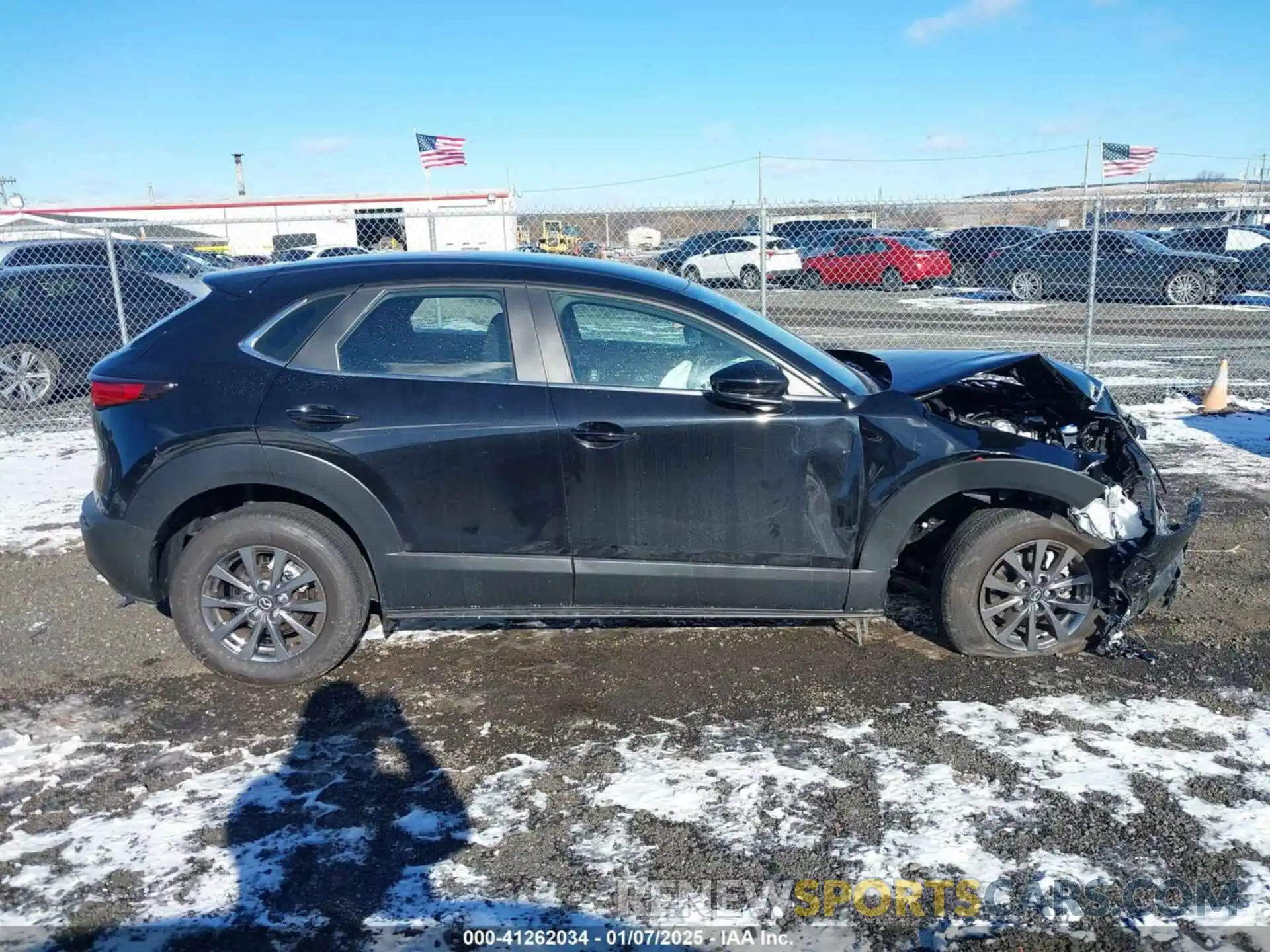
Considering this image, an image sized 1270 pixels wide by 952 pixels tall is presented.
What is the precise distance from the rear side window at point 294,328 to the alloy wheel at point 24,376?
24.6ft

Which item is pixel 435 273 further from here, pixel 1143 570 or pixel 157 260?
pixel 157 260

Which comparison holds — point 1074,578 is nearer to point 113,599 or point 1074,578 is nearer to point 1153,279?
point 113,599

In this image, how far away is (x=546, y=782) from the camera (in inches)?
131

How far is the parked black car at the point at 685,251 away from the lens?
2033 cm

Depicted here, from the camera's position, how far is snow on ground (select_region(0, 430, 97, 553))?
614 cm

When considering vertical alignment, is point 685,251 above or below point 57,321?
above

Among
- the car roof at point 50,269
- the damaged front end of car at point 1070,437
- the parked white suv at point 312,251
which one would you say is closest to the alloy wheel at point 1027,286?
the parked white suv at point 312,251

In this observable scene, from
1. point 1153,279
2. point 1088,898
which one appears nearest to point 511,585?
point 1088,898

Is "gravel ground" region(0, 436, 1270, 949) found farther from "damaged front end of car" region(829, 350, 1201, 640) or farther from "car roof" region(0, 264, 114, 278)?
"car roof" region(0, 264, 114, 278)

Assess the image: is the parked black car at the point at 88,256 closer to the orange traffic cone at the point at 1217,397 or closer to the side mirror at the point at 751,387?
the side mirror at the point at 751,387

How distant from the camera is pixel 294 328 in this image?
3.97 meters

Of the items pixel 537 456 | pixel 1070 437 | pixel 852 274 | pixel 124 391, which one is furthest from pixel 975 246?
pixel 124 391

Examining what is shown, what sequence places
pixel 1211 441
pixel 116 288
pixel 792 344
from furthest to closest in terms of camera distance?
pixel 116 288, pixel 1211 441, pixel 792 344

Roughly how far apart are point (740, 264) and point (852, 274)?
2.51 metres
